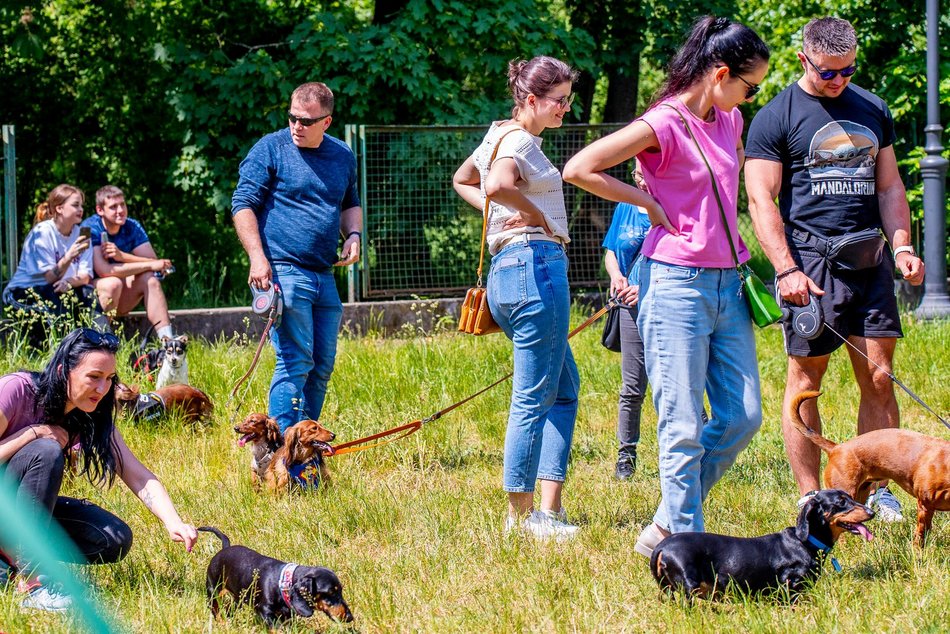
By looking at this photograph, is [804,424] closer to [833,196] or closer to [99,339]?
[833,196]

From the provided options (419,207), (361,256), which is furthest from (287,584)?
(419,207)

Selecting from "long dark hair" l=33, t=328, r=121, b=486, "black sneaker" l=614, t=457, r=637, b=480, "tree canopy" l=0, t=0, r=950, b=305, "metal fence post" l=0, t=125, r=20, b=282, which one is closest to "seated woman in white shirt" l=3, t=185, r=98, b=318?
"metal fence post" l=0, t=125, r=20, b=282

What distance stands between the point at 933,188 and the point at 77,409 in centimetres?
807

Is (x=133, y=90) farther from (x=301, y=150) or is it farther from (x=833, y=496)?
(x=833, y=496)

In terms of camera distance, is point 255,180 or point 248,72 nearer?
point 255,180

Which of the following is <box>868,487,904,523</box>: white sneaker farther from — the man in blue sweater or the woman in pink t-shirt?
the man in blue sweater

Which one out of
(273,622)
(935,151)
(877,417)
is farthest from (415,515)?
(935,151)

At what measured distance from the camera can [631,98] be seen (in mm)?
13508

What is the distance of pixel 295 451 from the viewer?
5234mm

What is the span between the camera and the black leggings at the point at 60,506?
390 cm

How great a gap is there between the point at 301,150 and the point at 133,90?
8.10 meters

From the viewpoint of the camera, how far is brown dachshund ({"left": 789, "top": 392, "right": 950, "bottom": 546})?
422 cm

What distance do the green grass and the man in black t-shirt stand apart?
766 mm

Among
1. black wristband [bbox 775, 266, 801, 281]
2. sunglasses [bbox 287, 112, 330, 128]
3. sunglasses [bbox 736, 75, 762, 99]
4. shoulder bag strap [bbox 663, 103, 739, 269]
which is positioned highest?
sunglasses [bbox 287, 112, 330, 128]
